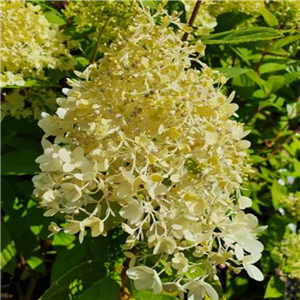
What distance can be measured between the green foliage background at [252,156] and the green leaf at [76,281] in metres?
0.02

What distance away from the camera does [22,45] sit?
152 centimetres

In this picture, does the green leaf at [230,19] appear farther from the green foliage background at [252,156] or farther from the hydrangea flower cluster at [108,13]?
the hydrangea flower cluster at [108,13]

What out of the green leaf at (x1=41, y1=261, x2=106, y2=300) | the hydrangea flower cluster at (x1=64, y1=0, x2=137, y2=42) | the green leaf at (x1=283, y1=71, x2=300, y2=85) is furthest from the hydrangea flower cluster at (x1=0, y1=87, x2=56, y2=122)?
the green leaf at (x1=283, y1=71, x2=300, y2=85)

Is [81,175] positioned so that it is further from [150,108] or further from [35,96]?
[35,96]

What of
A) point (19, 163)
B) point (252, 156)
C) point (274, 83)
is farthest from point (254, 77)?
point (19, 163)

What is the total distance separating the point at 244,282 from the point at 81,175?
1.35 m

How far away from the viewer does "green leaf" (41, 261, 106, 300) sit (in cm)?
121

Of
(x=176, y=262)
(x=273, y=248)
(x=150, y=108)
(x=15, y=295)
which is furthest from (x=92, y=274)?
(x=15, y=295)

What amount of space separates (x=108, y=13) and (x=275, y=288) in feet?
3.74

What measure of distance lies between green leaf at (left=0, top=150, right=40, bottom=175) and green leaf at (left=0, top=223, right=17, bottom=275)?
249mm

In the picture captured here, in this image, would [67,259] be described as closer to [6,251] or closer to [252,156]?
[6,251]

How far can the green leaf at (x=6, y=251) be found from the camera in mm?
1776

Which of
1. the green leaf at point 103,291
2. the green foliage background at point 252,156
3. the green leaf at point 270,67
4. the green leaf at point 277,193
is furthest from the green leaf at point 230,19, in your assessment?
the green leaf at point 103,291

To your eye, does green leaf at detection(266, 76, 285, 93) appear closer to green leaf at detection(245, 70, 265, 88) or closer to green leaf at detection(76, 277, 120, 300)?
green leaf at detection(245, 70, 265, 88)
